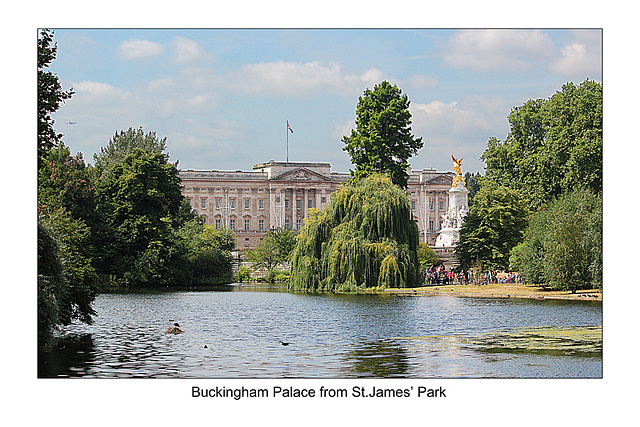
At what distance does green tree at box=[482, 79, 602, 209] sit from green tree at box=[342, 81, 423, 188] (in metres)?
5.52

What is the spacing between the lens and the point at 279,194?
342 feet

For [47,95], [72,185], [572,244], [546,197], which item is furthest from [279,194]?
[47,95]

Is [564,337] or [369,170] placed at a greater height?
[369,170]

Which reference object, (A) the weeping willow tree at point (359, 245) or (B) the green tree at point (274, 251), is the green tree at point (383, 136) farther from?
(B) the green tree at point (274, 251)

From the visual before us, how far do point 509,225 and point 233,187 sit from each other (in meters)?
58.3

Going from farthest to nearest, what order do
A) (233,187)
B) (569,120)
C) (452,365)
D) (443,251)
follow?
(233,187), (443,251), (569,120), (452,365)

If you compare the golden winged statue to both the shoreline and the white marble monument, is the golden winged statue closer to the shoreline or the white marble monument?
the white marble monument

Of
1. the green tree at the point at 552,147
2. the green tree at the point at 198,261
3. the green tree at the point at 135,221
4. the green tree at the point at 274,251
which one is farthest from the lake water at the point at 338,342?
the green tree at the point at 274,251

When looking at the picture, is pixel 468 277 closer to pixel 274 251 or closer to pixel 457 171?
pixel 457 171

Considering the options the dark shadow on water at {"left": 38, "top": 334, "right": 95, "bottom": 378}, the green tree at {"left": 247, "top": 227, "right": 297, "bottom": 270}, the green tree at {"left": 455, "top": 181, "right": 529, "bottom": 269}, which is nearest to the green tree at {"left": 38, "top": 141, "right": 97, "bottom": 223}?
the green tree at {"left": 455, "top": 181, "right": 529, "bottom": 269}

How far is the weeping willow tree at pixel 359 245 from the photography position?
3762cm
